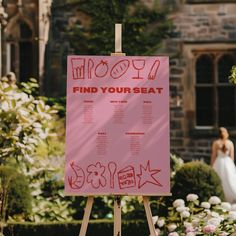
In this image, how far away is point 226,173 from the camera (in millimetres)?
10484

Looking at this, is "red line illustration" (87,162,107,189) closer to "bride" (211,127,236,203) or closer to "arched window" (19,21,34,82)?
"bride" (211,127,236,203)

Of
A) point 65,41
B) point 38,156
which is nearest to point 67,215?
point 38,156

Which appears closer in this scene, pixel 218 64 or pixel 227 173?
pixel 227 173

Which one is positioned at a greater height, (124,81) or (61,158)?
(124,81)

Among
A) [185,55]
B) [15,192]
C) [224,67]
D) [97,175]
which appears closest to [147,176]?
[97,175]

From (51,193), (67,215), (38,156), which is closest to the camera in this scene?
(67,215)

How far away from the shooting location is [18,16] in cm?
1301

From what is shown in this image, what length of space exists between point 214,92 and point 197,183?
602 centimetres

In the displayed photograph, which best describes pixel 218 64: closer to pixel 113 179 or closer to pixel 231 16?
pixel 231 16

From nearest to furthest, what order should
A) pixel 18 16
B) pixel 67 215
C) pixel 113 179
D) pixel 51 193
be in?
pixel 113 179 → pixel 67 215 → pixel 51 193 → pixel 18 16

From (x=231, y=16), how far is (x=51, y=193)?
21.4ft

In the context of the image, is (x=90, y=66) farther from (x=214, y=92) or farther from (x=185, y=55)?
(x=214, y=92)

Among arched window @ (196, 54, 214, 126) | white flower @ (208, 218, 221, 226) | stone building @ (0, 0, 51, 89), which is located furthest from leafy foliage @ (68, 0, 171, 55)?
white flower @ (208, 218, 221, 226)

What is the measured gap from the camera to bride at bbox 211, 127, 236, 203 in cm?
1023
